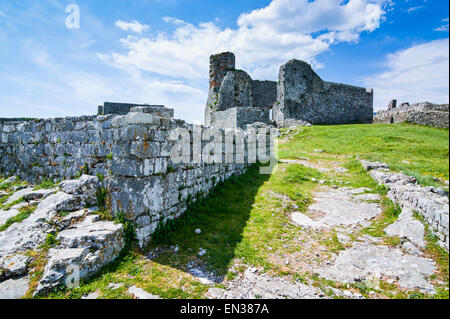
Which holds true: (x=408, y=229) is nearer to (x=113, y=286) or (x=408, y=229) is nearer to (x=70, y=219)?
(x=113, y=286)

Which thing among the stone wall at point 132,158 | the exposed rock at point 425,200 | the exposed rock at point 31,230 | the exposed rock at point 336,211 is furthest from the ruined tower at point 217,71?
the exposed rock at point 31,230

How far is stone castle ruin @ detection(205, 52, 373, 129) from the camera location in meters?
23.8

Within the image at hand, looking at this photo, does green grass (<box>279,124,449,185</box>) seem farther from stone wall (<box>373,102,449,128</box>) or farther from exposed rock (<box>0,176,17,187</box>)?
exposed rock (<box>0,176,17,187</box>)

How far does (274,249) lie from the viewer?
482 cm

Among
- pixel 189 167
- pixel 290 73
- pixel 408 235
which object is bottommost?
pixel 408 235

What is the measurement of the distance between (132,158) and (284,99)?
26.0m

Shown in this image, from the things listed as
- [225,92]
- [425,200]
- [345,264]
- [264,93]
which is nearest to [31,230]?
[345,264]

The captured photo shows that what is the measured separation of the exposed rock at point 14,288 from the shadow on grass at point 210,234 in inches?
71.9

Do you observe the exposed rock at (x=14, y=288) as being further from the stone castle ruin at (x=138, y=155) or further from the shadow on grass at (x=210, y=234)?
the shadow on grass at (x=210, y=234)
